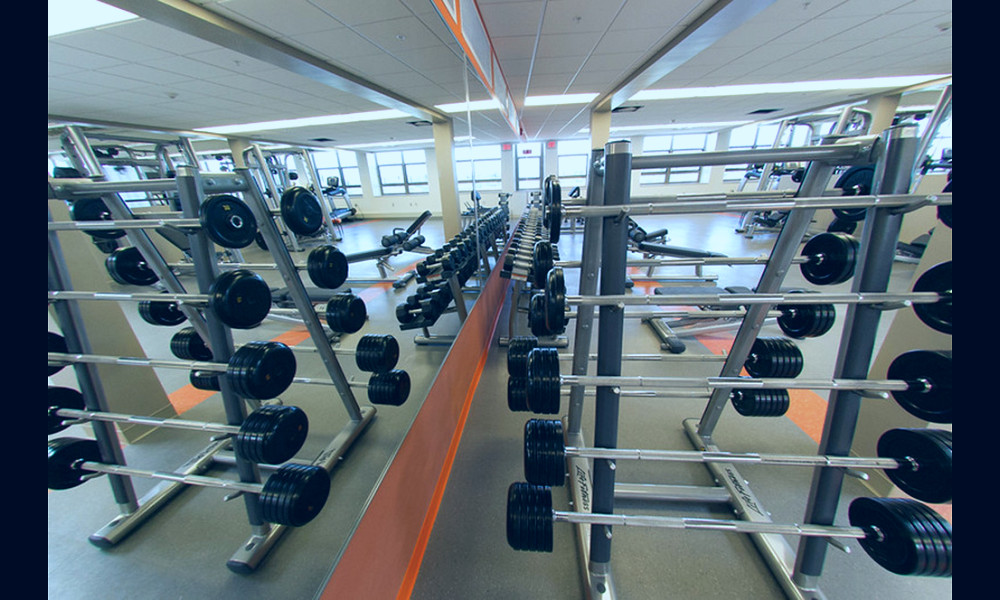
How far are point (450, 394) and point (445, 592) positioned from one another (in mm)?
796

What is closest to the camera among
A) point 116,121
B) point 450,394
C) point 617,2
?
point 450,394

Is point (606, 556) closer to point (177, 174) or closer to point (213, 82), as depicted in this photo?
point (177, 174)

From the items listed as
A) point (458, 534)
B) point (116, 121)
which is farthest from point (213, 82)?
point (458, 534)

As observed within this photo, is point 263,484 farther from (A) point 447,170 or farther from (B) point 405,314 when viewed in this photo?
(A) point 447,170

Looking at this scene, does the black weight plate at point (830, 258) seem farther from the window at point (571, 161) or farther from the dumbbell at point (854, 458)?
the window at point (571, 161)

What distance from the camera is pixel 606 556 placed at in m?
1.12

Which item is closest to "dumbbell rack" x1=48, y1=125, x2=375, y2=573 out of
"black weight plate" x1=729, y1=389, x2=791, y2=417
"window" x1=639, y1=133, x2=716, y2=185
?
"black weight plate" x1=729, y1=389, x2=791, y2=417

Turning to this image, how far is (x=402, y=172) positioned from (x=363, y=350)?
10113 millimetres

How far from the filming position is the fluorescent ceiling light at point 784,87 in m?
4.81

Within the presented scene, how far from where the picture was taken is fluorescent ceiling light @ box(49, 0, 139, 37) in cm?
175

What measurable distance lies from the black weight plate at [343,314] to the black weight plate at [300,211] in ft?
1.18

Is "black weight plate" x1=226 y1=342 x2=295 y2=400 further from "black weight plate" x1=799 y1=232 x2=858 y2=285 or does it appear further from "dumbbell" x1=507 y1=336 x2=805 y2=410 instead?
"black weight plate" x1=799 y1=232 x2=858 y2=285
